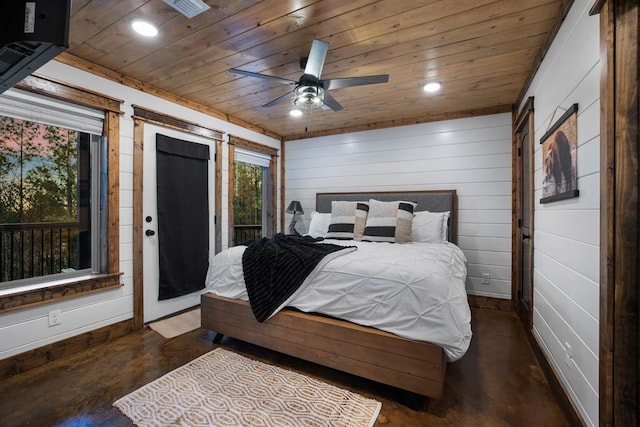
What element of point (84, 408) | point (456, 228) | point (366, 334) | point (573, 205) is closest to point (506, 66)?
point (573, 205)

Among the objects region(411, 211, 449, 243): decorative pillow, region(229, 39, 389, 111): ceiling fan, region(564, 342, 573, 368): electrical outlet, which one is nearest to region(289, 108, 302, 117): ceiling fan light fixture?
region(229, 39, 389, 111): ceiling fan

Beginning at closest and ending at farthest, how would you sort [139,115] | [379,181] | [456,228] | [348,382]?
[348,382] → [139,115] → [456,228] → [379,181]

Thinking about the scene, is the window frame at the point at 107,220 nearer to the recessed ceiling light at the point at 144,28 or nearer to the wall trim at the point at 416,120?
the recessed ceiling light at the point at 144,28

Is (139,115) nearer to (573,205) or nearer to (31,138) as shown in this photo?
(31,138)

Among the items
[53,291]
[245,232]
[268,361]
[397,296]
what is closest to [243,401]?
[268,361]

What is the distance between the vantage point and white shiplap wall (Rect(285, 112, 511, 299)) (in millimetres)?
3533

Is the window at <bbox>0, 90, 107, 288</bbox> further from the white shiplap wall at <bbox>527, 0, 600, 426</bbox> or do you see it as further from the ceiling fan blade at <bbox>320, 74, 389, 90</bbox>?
the white shiplap wall at <bbox>527, 0, 600, 426</bbox>

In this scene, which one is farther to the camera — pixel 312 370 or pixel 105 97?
pixel 105 97

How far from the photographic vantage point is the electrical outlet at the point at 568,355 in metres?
1.66

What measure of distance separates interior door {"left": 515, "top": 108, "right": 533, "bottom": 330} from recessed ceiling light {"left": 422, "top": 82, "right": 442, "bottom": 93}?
0.86m

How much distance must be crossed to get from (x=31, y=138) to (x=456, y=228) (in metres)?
4.43

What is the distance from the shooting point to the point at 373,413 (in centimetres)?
171

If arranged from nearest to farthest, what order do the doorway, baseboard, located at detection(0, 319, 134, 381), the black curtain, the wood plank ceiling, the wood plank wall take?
the wood plank wall → the wood plank ceiling → baseboard, located at detection(0, 319, 134, 381) → the doorway → the black curtain

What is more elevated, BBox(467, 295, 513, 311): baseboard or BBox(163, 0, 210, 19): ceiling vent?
BBox(163, 0, 210, 19): ceiling vent
